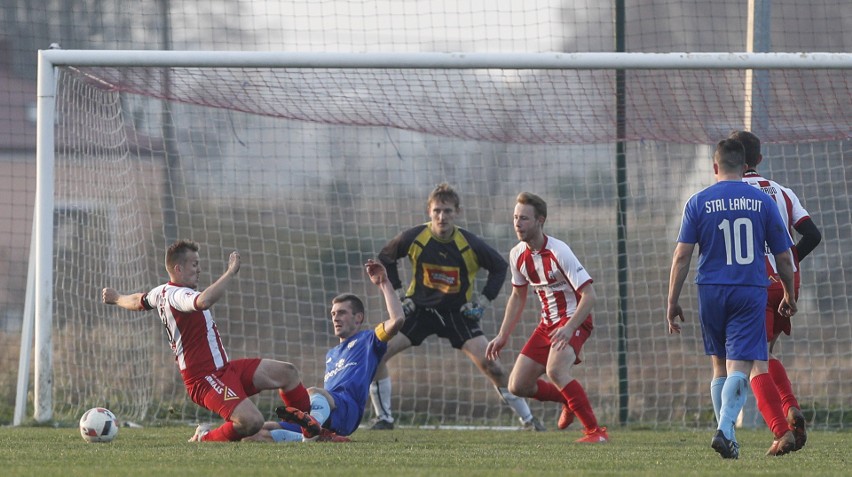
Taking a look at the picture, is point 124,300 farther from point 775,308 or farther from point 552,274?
point 775,308

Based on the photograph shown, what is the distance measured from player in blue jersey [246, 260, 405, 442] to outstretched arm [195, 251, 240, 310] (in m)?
0.85

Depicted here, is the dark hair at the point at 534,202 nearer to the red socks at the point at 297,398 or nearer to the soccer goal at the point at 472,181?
the soccer goal at the point at 472,181

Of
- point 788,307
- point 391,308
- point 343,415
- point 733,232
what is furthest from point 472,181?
point 733,232

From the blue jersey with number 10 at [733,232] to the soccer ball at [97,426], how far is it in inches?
133

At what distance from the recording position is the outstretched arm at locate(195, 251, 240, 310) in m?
6.25

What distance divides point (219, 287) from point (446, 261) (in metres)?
2.64

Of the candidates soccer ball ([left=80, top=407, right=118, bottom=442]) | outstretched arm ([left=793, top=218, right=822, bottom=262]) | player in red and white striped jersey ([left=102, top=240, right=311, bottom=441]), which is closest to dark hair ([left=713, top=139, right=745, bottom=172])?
outstretched arm ([left=793, top=218, right=822, bottom=262])

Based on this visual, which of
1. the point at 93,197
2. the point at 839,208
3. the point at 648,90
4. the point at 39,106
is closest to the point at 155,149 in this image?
the point at 93,197

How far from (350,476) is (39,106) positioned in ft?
16.1

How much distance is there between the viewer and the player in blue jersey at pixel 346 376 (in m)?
6.97

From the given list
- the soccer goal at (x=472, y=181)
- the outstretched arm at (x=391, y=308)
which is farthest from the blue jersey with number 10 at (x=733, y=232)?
the soccer goal at (x=472, y=181)

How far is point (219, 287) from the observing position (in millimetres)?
6273

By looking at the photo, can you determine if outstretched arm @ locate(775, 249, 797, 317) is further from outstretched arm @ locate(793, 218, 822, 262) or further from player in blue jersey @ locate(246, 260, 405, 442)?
player in blue jersey @ locate(246, 260, 405, 442)

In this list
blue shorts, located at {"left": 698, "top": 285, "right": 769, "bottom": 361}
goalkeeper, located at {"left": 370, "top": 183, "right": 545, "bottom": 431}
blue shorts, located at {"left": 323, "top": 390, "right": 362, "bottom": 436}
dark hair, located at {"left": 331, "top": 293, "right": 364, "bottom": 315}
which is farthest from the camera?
goalkeeper, located at {"left": 370, "top": 183, "right": 545, "bottom": 431}
